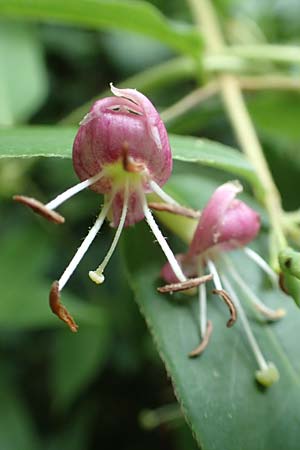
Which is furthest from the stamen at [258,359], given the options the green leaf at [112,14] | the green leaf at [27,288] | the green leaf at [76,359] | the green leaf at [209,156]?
the green leaf at [76,359]

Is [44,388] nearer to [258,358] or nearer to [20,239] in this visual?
[20,239]

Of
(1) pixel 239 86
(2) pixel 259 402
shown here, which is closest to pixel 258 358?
(2) pixel 259 402

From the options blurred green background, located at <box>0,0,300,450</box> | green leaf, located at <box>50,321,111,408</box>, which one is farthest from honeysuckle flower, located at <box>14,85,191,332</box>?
green leaf, located at <box>50,321,111,408</box>

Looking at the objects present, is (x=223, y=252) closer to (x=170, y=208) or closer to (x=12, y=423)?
(x=170, y=208)

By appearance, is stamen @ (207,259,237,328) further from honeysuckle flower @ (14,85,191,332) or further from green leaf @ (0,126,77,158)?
green leaf @ (0,126,77,158)

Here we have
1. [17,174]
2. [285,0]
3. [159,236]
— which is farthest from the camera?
[285,0]

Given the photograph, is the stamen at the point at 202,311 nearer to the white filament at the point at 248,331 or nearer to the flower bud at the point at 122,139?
the white filament at the point at 248,331
